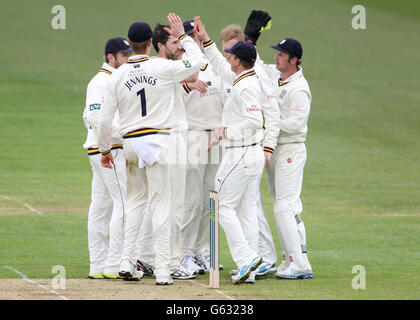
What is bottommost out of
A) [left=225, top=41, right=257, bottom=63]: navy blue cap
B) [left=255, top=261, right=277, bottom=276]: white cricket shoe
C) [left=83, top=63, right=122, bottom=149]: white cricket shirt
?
[left=255, top=261, right=277, bottom=276]: white cricket shoe

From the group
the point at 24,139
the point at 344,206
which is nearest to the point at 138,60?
the point at 344,206

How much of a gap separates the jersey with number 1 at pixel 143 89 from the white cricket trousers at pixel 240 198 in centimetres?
95

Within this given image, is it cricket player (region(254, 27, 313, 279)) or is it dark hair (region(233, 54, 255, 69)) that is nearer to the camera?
dark hair (region(233, 54, 255, 69))

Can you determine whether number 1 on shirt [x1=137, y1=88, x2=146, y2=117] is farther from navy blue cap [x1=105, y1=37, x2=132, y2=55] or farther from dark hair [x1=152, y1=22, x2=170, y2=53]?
dark hair [x1=152, y1=22, x2=170, y2=53]

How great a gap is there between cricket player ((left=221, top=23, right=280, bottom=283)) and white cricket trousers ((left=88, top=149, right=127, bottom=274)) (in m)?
1.49

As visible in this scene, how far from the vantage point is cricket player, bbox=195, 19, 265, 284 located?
28.8 feet

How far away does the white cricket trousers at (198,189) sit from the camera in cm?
997

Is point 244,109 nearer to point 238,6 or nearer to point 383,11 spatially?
point 238,6

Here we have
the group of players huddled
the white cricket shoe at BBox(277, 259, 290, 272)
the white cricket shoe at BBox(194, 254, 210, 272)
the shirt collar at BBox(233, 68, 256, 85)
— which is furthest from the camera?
the white cricket shoe at BBox(194, 254, 210, 272)

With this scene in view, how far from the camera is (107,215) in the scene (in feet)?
32.0

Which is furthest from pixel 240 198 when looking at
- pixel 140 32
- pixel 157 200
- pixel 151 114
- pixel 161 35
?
pixel 161 35

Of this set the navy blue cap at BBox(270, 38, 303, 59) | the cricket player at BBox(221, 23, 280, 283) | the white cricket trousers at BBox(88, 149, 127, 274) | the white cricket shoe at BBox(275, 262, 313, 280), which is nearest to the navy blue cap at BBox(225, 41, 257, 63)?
the cricket player at BBox(221, 23, 280, 283)

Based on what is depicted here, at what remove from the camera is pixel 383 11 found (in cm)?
4619

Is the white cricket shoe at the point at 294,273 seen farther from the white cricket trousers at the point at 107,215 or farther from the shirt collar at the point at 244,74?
the shirt collar at the point at 244,74
